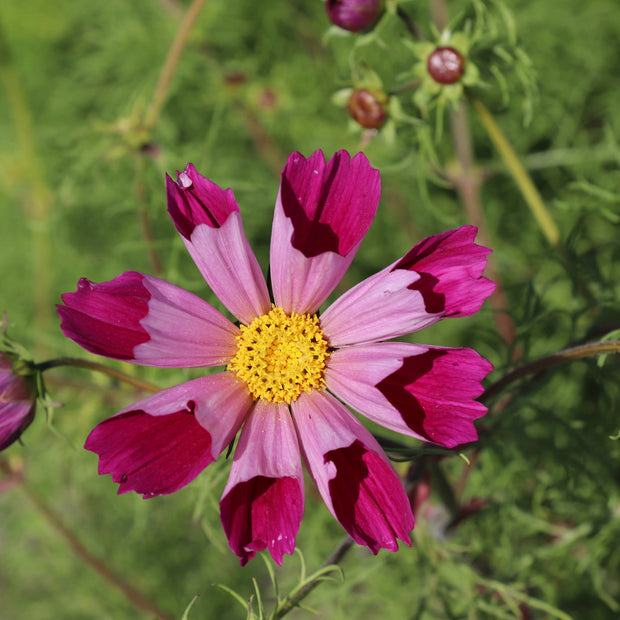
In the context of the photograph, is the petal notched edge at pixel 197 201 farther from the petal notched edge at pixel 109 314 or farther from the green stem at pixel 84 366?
the green stem at pixel 84 366

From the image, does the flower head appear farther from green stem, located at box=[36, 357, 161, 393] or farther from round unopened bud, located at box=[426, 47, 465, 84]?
green stem, located at box=[36, 357, 161, 393]

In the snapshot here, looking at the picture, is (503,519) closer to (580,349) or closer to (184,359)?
(580,349)

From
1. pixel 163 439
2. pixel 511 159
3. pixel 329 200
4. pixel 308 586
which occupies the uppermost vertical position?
pixel 329 200

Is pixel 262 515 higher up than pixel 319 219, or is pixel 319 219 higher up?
pixel 319 219

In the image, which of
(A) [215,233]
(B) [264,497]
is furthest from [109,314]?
(B) [264,497]

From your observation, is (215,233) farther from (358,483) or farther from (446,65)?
(446,65)

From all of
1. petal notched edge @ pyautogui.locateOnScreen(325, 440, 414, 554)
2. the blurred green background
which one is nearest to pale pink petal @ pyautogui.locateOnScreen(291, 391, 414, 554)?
petal notched edge @ pyautogui.locateOnScreen(325, 440, 414, 554)

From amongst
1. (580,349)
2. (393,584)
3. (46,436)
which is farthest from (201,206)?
(46,436)

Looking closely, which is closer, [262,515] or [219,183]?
[262,515]
